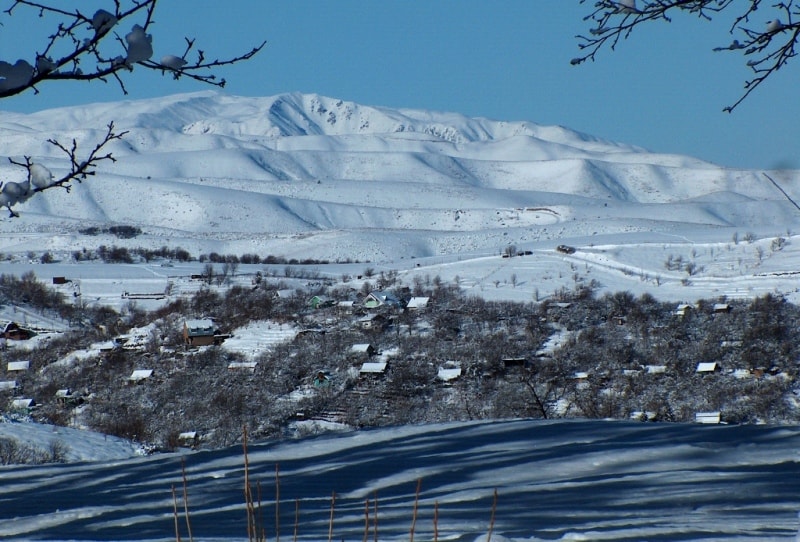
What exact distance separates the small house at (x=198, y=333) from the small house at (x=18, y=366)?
4.40 metres

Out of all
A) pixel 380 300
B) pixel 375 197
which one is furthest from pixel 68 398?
pixel 375 197

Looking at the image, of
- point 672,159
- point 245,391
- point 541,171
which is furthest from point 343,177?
point 245,391

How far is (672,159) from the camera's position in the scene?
172750 mm

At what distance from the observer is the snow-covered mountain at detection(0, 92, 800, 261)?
6675cm

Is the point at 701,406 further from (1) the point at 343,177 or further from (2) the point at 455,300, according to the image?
(1) the point at 343,177

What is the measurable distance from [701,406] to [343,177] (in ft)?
406

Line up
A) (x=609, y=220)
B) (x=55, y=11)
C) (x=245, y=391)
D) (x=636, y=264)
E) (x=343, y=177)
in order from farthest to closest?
(x=343, y=177) < (x=609, y=220) < (x=636, y=264) < (x=245, y=391) < (x=55, y=11)

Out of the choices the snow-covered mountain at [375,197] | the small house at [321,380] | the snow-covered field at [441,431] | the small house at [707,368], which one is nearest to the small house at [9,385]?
the snow-covered field at [441,431]

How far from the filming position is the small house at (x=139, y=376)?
25656 millimetres

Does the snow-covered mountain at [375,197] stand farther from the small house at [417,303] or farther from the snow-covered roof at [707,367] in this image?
the small house at [417,303]

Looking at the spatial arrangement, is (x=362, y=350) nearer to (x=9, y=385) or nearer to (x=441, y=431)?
(x=9, y=385)

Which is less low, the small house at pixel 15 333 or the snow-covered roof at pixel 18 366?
the small house at pixel 15 333

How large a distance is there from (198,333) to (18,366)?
196 inches

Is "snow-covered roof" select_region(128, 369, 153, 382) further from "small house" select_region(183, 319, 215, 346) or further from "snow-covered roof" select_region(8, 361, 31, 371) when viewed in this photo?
"snow-covered roof" select_region(8, 361, 31, 371)
